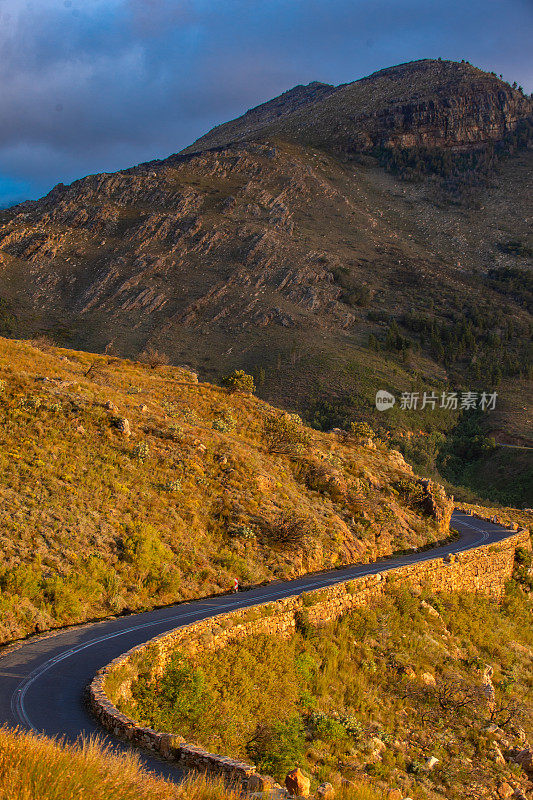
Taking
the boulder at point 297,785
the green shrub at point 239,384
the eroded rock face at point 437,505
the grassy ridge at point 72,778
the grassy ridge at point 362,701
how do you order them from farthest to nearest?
the green shrub at point 239,384, the eroded rock face at point 437,505, the grassy ridge at point 362,701, the boulder at point 297,785, the grassy ridge at point 72,778

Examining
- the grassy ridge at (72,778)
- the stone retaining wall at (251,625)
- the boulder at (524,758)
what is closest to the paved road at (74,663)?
the stone retaining wall at (251,625)

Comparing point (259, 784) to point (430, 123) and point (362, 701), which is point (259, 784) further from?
point (430, 123)

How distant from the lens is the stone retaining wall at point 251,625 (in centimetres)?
703

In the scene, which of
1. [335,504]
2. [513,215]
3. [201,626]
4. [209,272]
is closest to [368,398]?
[209,272]

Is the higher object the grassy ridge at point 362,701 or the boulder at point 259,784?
the boulder at point 259,784

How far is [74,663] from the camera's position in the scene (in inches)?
395

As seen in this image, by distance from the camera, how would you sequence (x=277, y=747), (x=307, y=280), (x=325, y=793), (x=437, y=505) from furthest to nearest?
(x=307, y=280) → (x=437, y=505) → (x=277, y=747) → (x=325, y=793)

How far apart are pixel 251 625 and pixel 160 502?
7147 mm

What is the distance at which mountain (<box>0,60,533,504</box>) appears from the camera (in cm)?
8031

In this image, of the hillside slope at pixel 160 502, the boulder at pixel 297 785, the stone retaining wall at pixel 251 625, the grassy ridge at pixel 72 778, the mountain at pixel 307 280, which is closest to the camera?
the grassy ridge at pixel 72 778

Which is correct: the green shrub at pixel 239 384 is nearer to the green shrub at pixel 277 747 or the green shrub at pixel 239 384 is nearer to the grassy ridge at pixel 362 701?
the grassy ridge at pixel 362 701

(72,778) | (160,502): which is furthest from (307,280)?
(72,778)

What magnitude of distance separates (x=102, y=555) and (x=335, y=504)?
38.4 feet

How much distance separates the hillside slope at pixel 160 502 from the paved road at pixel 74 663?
94cm
